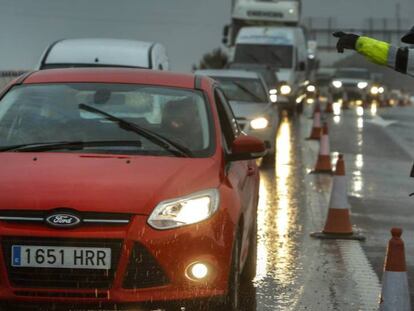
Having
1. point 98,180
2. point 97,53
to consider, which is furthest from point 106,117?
point 97,53

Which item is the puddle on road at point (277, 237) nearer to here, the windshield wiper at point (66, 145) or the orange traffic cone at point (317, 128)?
the windshield wiper at point (66, 145)

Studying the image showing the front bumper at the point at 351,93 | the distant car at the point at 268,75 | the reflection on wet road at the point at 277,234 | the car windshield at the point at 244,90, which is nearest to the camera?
the reflection on wet road at the point at 277,234

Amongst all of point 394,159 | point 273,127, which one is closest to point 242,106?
point 273,127

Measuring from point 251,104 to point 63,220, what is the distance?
1303 cm

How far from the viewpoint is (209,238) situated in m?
6.06

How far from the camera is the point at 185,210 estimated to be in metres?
6.10

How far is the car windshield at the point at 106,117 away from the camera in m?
6.83

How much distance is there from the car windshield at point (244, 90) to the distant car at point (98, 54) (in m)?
1.75

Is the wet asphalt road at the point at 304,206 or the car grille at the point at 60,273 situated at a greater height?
the car grille at the point at 60,273

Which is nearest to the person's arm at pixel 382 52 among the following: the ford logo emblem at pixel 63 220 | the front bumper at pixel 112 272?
the front bumper at pixel 112 272

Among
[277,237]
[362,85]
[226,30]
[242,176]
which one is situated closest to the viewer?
[242,176]

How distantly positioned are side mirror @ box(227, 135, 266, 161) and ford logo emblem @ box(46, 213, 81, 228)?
1.36 meters

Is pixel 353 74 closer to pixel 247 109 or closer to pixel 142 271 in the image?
pixel 247 109

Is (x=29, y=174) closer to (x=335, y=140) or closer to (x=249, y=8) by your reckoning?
(x=335, y=140)
